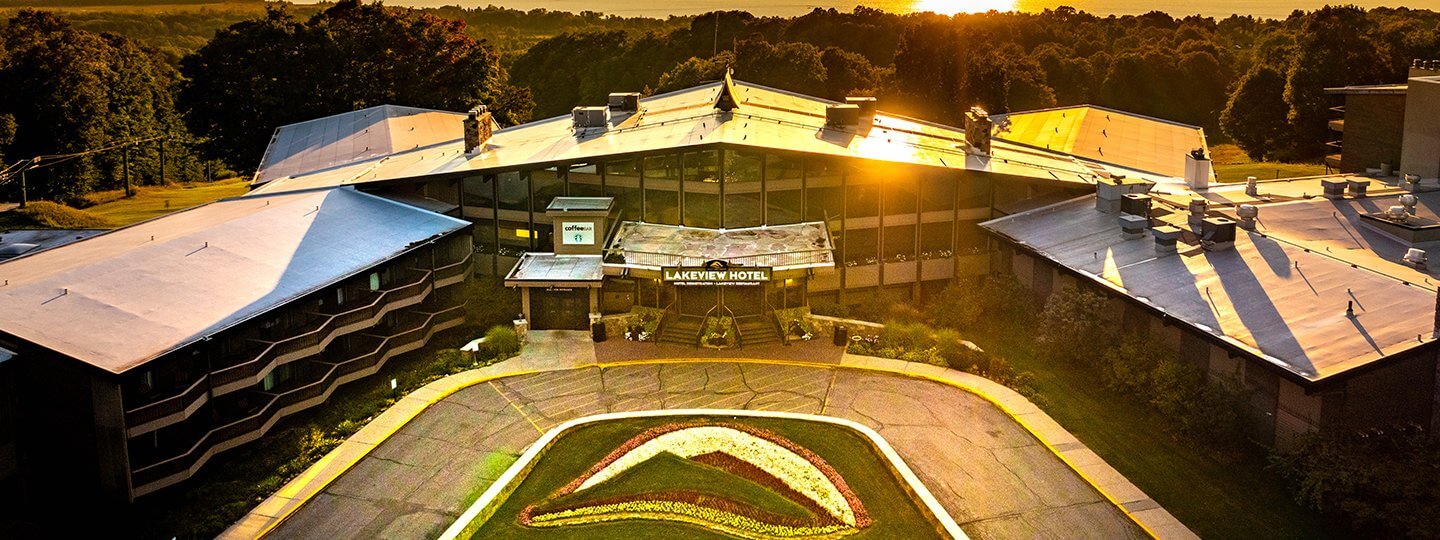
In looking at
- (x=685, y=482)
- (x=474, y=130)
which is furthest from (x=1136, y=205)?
(x=474, y=130)

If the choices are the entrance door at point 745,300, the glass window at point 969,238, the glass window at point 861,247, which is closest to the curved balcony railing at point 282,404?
the entrance door at point 745,300

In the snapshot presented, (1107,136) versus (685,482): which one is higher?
(1107,136)

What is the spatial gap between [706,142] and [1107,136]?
1534 inches

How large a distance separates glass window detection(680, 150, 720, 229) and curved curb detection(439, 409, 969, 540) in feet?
59.3

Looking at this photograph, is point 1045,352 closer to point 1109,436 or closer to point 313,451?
point 1109,436

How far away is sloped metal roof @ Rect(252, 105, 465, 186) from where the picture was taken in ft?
259

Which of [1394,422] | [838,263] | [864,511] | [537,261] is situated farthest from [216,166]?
[1394,422]

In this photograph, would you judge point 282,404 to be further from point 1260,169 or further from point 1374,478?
point 1260,169

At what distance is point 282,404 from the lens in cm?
4734

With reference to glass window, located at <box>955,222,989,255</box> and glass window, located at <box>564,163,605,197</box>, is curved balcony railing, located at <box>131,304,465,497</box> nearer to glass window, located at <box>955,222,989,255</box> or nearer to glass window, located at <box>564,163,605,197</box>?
glass window, located at <box>564,163,605,197</box>

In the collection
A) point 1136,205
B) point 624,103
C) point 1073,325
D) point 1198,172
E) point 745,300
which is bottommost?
point 745,300

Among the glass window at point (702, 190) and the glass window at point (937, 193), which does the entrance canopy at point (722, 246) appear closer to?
the glass window at point (702, 190)

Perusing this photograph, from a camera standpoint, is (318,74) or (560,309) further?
(318,74)

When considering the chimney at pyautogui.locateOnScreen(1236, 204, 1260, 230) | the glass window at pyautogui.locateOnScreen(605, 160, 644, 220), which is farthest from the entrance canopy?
the chimney at pyautogui.locateOnScreen(1236, 204, 1260, 230)
